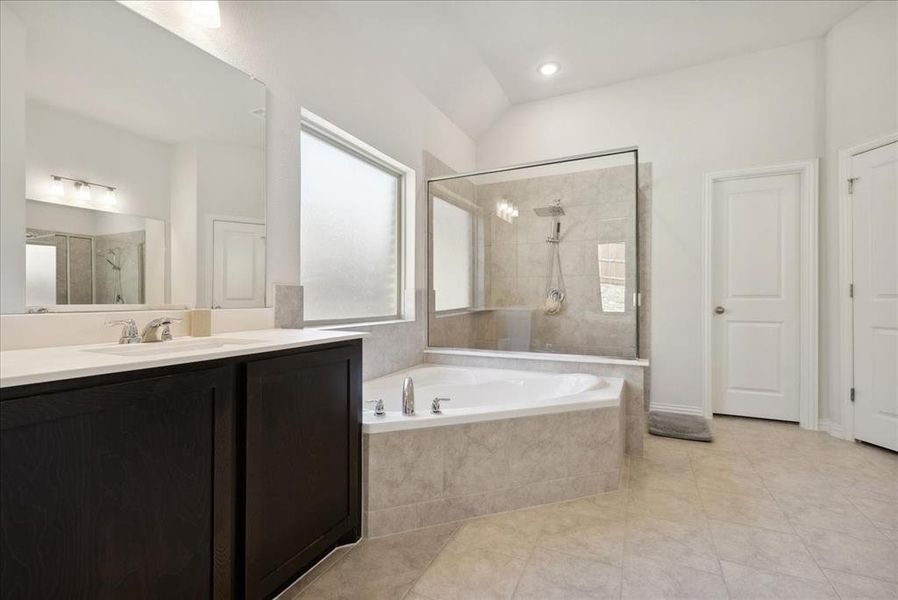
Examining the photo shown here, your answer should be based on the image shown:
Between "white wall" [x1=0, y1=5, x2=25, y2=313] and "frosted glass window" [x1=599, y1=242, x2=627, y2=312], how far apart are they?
2.98 meters

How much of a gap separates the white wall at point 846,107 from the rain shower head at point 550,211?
196cm

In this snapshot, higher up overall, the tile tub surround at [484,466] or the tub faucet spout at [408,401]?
the tub faucet spout at [408,401]

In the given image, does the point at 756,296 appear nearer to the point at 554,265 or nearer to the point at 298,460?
the point at 554,265

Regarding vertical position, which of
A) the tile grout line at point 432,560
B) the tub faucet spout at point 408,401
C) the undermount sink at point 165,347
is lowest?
the tile grout line at point 432,560

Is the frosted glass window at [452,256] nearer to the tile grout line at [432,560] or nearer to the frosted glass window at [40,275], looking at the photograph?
the tile grout line at [432,560]

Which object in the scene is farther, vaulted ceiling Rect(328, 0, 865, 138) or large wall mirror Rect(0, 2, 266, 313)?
vaulted ceiling Rect(328, 0, 865, 138)

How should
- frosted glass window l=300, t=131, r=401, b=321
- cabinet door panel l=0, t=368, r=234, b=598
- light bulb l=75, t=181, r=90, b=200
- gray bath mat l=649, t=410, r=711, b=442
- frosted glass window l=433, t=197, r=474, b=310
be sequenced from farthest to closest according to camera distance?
1. frosted glass window l=433, t=197, r=474, b=310
2. gray bath mat l=649, t=410, r=711, b=442
3. frosted glass window l=300, t=131, r=401, b=321
4. light bulb l=75, t=181, r=90, b=200
5. cabinet door panel l=0, t=368, r=234, b=598

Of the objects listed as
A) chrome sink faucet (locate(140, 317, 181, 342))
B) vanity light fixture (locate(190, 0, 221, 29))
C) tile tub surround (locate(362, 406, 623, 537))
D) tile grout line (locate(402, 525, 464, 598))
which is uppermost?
vanity light fixture (locate(190, 0, 221, 29))

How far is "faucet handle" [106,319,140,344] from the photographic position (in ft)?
4.42

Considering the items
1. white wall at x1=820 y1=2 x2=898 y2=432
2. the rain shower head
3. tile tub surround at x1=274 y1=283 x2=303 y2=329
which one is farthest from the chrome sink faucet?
white wall at x1=820 y1=2 x2=898 y2=432

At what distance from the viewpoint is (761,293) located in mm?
3301

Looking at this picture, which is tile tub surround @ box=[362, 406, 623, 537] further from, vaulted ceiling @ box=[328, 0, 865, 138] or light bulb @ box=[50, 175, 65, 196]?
vaulted ceiling @ box=[328, 0, 865, 138]

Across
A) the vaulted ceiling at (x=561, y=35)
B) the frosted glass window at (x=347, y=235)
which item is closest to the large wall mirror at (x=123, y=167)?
the frosted glass window at (x=347, y=235)

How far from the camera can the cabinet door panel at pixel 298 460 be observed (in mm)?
1210
